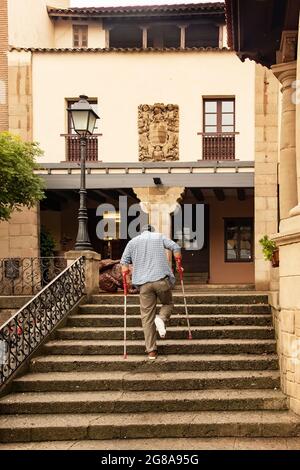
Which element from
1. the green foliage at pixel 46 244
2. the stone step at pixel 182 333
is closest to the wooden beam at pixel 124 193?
the green foliage at pixel 46 244

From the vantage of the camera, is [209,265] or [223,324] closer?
[223,324]

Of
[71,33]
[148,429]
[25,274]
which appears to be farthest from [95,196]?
[148,429]

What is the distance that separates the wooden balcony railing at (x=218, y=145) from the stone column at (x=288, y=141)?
29.6 feet

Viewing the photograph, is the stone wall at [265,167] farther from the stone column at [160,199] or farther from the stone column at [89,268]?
the stone column at [89,268]

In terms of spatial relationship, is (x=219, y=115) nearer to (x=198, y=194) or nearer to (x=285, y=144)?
(x=198, y=194)

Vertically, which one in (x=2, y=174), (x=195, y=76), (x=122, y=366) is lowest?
(x=122, y=366)

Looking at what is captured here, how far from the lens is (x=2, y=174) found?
13.4m

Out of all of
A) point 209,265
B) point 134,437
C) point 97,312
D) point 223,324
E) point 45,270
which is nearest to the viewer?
point 134,437

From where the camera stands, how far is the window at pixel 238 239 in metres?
18.8

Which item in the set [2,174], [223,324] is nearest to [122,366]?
[223,324]

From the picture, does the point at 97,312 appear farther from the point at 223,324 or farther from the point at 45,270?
the point at 45,270

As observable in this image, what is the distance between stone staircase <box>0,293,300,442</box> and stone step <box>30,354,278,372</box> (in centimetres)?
1

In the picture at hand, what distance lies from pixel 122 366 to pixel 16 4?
1416cm
